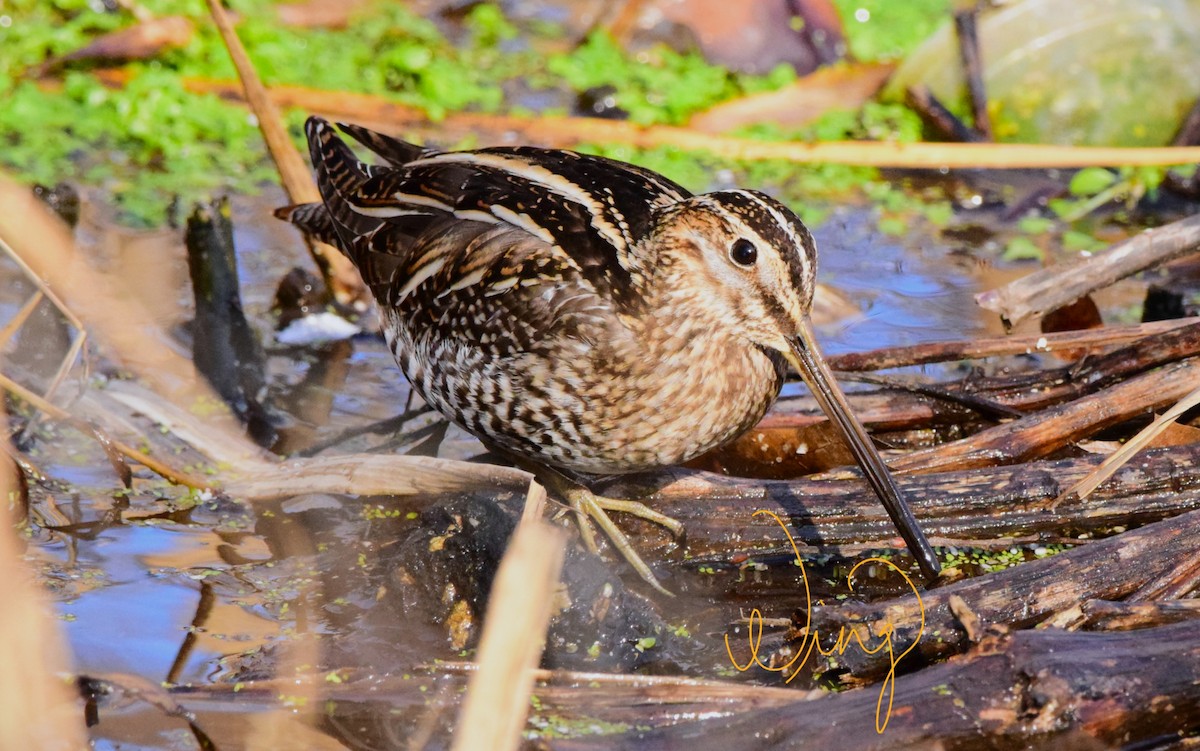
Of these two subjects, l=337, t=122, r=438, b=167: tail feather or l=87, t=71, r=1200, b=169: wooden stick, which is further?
l=87, t=71, r=1200, b=169: wooden stick

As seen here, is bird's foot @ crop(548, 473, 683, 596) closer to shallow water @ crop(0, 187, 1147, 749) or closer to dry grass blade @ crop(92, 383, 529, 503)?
shallow water @ crop(0, 187, 1147, 749)

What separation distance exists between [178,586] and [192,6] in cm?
409

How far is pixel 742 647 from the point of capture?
10.6ft

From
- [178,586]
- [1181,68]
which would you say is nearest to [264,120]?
[178,586]

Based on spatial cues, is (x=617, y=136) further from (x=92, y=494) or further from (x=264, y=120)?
(x=92, y=494)

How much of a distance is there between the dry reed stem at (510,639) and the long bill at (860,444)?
1.66m

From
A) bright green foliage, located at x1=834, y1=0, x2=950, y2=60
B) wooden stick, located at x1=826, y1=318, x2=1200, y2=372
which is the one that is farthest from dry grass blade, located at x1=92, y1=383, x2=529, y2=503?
bright green foliage, located at x1=834, y1=0, x2=950, y2=60

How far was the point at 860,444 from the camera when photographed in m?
3.35

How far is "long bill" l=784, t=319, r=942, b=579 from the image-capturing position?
3.26 metres

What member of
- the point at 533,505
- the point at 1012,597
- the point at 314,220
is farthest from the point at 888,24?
the point at 533,505

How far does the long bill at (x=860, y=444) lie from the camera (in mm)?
3256

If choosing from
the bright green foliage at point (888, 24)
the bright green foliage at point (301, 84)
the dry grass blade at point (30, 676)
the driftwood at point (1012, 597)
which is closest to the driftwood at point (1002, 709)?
the driftwood at point (1012, 597)

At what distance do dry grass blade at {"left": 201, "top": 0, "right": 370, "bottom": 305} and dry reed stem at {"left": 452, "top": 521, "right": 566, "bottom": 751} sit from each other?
10.2 ft

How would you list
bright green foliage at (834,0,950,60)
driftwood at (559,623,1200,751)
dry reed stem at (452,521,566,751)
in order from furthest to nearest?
1. bright green foliage at (834,0,950,60)
2. driftwood at (559,623,1200,751)
3. dry reed stem at (452,521,566,751)
